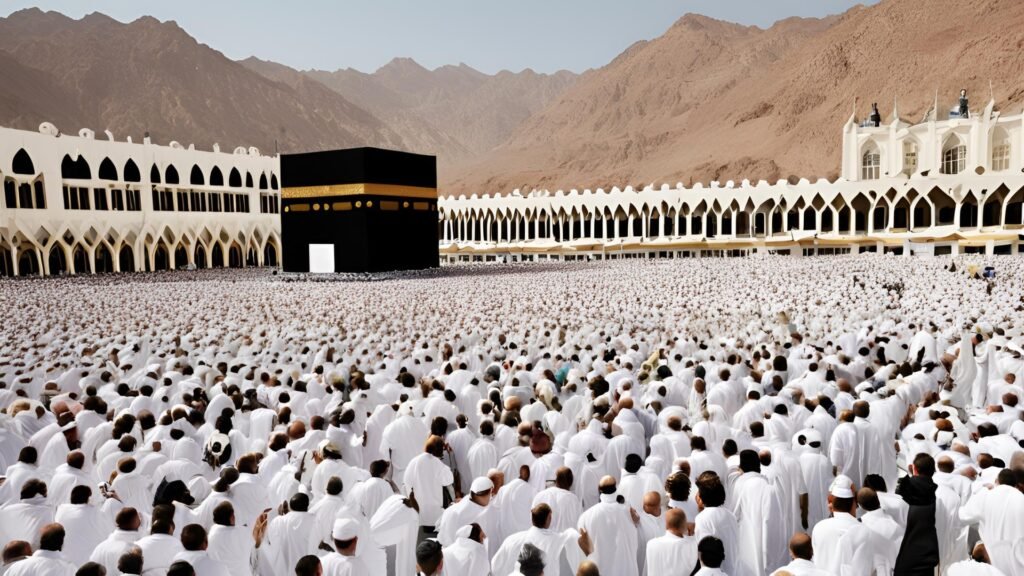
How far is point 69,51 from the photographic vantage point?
112 m

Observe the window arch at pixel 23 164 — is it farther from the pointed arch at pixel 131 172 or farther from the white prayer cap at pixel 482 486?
the white prayer cap at pixel 482 486

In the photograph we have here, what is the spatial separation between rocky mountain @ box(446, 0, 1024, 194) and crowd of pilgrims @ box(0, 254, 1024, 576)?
46.6m

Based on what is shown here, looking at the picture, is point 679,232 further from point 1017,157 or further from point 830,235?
point 1017,157

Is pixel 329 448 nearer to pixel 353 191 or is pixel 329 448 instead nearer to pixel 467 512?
pixel 467 512

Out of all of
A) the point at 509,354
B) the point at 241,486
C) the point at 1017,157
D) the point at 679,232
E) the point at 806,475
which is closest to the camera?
the point at 241,486

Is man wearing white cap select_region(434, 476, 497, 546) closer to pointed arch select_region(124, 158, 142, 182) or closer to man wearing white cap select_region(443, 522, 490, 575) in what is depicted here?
man wearing white cap select_region(443, 522, 490, 575)

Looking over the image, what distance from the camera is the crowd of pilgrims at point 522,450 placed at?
12.3 feet

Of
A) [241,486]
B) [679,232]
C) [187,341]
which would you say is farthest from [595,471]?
[679,232]

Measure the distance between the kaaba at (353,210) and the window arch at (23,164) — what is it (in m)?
12.8

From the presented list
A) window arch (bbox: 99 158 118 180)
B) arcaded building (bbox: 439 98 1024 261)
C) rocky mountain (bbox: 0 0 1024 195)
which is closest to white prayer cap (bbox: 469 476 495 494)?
arcaded building (bbox: 439 98 1024 261)

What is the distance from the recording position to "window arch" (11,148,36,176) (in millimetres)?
32938

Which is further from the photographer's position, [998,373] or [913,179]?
[913,179]

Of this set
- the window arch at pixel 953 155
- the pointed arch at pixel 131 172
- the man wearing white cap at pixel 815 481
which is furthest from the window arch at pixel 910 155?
the pointed arch at pixel 131 172

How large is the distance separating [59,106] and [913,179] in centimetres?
10476
